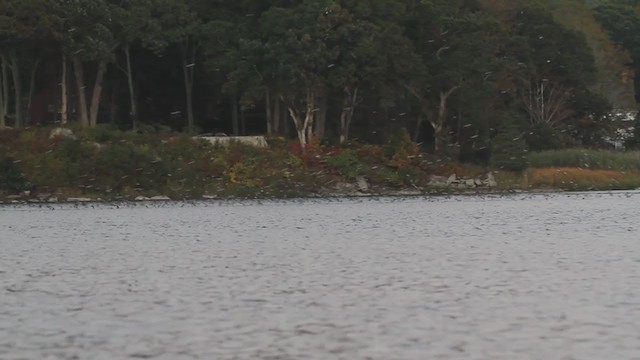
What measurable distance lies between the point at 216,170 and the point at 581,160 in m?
23.3

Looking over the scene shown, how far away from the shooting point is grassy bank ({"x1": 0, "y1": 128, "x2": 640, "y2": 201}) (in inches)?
1775

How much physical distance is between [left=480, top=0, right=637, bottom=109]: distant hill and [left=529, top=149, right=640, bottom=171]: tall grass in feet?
66.0

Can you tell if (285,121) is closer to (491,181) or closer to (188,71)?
(188,71)

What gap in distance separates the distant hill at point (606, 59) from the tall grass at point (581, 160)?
2012cm

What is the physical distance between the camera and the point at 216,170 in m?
48.0

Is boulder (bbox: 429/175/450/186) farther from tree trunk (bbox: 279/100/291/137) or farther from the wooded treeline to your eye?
tree trunk (bbox: 279/100/291/137)

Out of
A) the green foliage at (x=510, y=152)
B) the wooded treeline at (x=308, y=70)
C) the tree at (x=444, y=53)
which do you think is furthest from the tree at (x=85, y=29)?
the green foliage at (x=510, y=152)

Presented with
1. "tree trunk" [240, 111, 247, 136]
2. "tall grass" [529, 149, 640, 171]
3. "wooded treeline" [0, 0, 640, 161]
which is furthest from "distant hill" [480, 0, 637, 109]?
"tree trunk" [240, 111, 247, 136]

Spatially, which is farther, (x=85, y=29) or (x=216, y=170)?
(x=85, y=29)

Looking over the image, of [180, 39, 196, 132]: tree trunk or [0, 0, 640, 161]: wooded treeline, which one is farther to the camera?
[180, 39, 196, 132]: tree trunk

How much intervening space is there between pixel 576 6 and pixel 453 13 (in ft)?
121

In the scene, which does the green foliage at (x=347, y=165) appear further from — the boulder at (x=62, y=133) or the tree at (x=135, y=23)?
the boulder at (x=62, y=133)

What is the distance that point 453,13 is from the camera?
60562 millimetres

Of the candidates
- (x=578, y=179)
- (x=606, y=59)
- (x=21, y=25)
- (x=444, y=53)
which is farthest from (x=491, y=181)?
(x=606, y=59)
